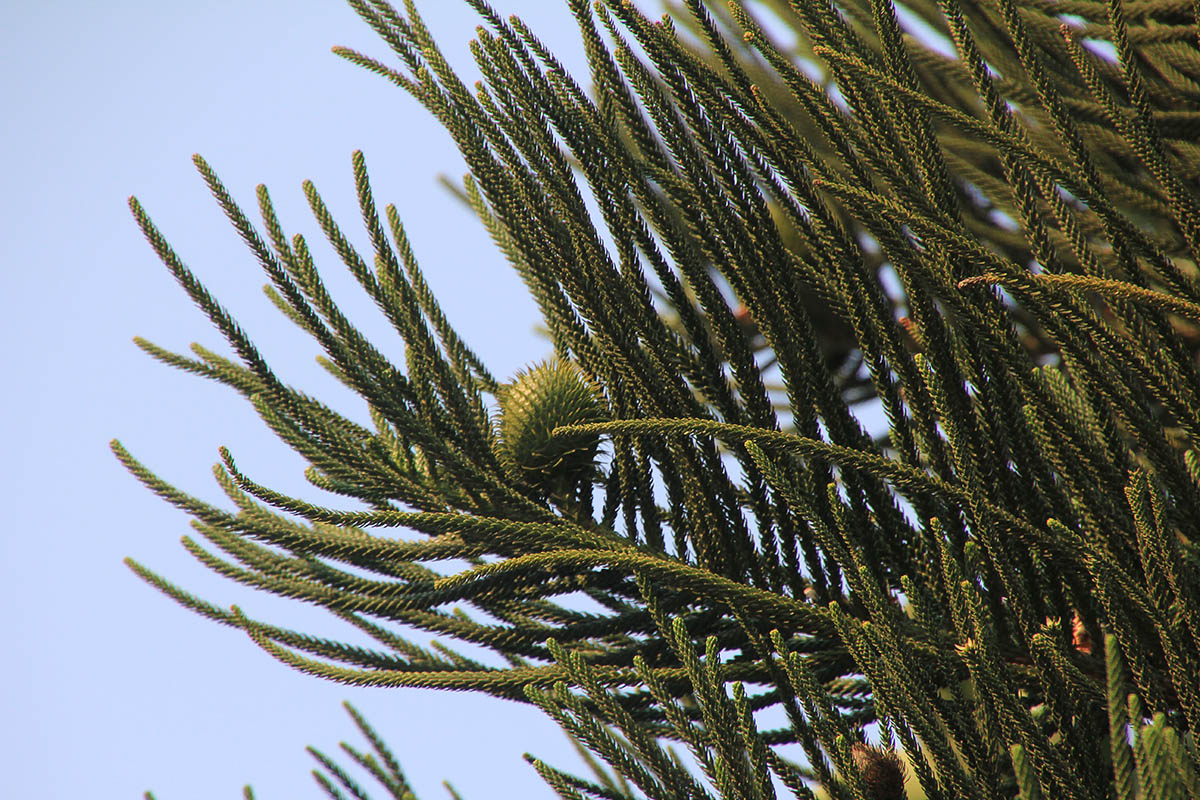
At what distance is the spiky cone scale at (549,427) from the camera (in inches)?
53.1

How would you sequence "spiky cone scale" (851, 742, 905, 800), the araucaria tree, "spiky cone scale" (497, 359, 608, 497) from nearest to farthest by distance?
the araucaria tree
"spiky cone scale" (851, 742, 905, 800)
"spiky cone scale" (497, 359, 608, 497)

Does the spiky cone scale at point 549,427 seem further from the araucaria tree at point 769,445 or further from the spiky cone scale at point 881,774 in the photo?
the spiky cone scale at point 881,774

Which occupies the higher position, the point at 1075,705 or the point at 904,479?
the point at 904,479

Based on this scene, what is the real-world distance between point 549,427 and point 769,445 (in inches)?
14.9

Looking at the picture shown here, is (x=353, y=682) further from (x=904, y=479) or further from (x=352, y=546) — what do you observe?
(x=904, y=479)

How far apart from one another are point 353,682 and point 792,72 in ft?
3.07

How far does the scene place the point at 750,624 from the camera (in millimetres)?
1162

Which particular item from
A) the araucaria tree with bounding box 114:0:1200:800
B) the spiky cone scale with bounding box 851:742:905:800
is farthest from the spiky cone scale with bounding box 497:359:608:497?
the spiky cone scale with bounding box 851:742:905:800

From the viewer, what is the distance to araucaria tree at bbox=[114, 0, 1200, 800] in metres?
1.01

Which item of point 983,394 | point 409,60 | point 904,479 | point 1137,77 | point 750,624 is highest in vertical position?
point 409,60

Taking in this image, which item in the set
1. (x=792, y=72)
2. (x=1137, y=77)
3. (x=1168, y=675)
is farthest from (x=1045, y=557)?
(x=792, y=72)

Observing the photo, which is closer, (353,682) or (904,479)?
(904,479)

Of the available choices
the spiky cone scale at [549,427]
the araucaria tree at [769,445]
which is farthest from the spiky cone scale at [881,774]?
the spiky cone scale at [549,427]

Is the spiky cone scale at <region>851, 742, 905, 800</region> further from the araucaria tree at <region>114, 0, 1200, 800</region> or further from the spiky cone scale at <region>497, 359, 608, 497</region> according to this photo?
the spiky cone scale at <region>497, 359, 608, 497</region>
